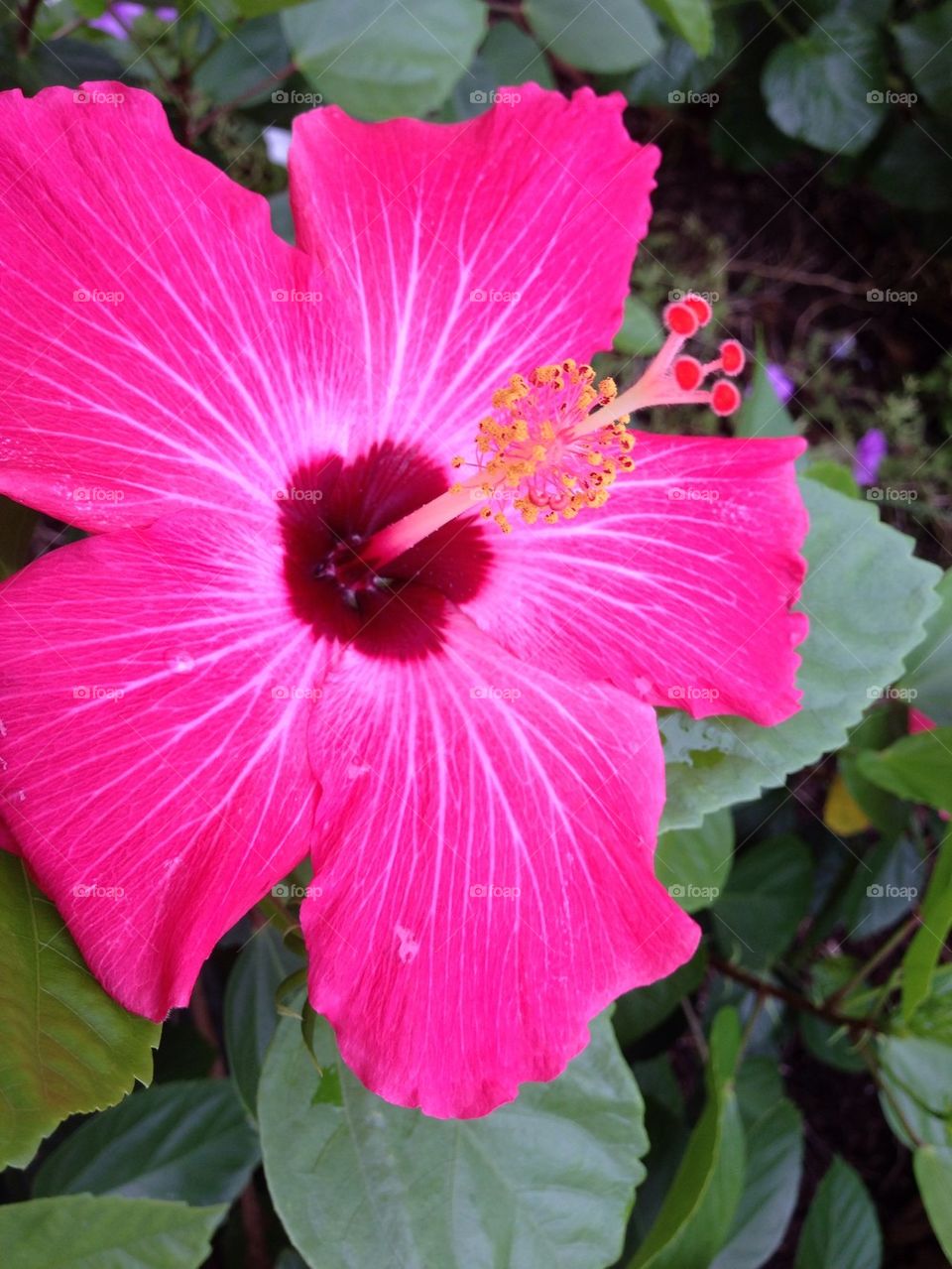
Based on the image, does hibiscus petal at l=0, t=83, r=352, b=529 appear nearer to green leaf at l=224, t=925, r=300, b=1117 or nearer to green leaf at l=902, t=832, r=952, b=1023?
green leaf at l=224, t=925, r=300, b=1117

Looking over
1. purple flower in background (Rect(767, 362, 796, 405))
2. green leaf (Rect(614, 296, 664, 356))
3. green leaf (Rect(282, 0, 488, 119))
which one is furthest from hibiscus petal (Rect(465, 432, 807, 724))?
purple flower in background (Rect(767, 362, 796, 405))

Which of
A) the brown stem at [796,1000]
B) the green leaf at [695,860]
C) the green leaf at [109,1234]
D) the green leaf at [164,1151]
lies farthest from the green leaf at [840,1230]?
the green leaf at [109,1234]

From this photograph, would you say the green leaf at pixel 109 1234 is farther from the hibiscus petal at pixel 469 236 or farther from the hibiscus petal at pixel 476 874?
the hibiscus petal at pixel 469 236

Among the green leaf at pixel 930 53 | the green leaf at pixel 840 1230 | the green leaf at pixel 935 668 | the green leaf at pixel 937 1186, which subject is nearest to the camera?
the green leaf at pixel 937 1186

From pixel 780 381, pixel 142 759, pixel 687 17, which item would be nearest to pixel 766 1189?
pixel 142 759

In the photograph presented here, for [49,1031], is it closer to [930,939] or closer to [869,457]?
[930,939]

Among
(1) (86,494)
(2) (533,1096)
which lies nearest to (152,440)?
(1) (86,494)
